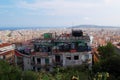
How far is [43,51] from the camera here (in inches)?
1085

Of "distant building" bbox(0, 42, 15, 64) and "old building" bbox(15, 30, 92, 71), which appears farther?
"distant building" bbox(0, 42, 15, 64)

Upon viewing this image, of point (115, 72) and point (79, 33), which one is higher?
point (79, 33)

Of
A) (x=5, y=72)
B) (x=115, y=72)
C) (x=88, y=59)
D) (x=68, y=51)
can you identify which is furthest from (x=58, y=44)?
(x=5, y=72)

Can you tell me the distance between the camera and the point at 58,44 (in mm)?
27703

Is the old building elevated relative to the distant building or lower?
elevated

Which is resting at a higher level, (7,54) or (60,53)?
(60,53)

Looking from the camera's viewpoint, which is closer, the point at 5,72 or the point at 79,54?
the point at 5,72

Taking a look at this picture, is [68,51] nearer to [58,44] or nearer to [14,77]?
[58,44]

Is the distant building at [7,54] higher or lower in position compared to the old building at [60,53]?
lower

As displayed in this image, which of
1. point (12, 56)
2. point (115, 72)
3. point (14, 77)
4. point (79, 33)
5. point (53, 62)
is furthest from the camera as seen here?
point (12, 56)

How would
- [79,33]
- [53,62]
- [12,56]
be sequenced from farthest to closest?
[12,56]
[79,33]
[53,62]

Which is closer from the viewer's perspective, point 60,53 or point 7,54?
point 60,53

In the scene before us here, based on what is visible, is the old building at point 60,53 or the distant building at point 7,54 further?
the distant building at point 7,54

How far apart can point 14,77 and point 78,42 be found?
1270 cm
